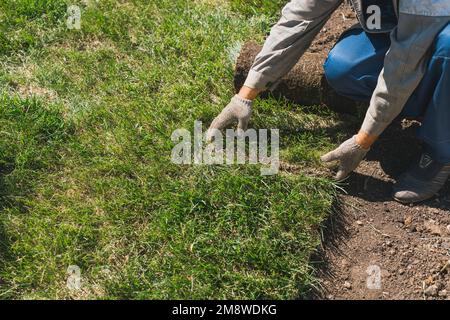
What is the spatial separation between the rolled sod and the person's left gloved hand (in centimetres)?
45

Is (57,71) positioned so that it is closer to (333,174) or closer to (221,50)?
(221,50)

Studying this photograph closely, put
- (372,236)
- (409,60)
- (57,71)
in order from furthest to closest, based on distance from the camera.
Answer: (57,71) < (372,236) < (409,60)

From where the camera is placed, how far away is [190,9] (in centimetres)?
Answer: 431

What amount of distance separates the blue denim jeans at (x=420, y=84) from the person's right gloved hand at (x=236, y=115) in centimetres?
46

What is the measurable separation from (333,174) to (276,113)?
523 millimetres

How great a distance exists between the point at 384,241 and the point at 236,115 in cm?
95

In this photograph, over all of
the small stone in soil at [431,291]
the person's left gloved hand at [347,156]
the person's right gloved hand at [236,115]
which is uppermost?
the person's right gloved hand at [236,115]

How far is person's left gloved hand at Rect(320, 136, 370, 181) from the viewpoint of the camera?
3105 millimetres

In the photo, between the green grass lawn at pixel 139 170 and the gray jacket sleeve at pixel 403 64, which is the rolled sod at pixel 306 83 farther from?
the gray jacket sleeve at pixel 403 64

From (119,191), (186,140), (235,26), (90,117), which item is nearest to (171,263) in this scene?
(119,191)

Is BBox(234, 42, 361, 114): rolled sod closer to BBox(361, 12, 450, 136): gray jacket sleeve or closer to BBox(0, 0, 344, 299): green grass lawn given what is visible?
BBox(0, 0, 344, 299): green grass lawn

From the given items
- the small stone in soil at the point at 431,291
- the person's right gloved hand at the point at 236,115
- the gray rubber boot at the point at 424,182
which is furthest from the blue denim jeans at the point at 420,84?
the small stone in soil at the point at 431,291

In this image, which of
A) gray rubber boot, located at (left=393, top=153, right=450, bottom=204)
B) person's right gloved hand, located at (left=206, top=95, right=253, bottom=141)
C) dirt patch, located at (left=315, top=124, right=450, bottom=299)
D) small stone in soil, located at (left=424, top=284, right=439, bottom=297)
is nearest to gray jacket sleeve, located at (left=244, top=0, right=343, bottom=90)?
person's right gloved hand, located at (left=206, top=95, right=253, bottom=141)

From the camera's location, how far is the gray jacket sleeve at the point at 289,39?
10.4 feet
